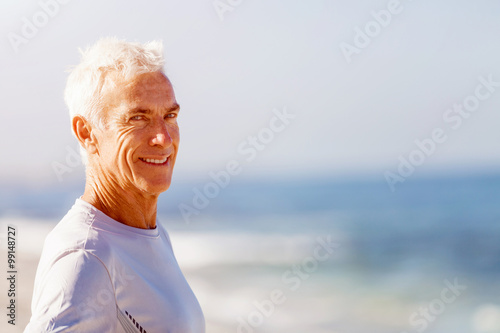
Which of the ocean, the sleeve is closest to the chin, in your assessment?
the sleeve

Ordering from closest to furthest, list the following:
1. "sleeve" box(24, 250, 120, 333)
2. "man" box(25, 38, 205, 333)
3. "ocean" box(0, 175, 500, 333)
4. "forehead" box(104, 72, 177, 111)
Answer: "sleeve" box(24, 250, 120, 333)
"man" box(25, 38, 205, 333)
"forehead" box(104, 72, 177, 111)
"ocean" box(0, 175, 500, 333)

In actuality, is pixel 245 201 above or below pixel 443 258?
above

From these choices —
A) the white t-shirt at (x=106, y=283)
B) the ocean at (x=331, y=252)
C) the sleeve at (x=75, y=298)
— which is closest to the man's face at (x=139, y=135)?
the white t-shirt at (x=106, y=283)

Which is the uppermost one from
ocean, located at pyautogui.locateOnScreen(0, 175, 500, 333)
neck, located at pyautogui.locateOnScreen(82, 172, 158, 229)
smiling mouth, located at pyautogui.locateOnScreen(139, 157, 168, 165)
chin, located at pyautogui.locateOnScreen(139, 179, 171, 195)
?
ocean, located at pyautogui.locateOnScreen(0, 175, 500, 333)

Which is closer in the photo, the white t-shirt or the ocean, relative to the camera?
the white t-shirt

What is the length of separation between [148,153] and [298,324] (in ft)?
22.9

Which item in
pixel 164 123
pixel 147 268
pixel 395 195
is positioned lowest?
pixel 147 268

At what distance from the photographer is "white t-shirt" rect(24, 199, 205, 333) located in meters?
1.18

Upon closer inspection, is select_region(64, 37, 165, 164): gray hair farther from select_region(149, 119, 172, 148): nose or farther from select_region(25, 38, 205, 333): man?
select_region(149, 119, 172, 148): nose

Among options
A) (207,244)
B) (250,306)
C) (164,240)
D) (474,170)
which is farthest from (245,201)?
(164,240)

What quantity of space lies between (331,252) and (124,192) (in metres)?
12.9

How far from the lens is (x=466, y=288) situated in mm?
11719

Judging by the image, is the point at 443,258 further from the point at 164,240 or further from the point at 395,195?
the point at 164,240

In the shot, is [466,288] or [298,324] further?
[466,288]
